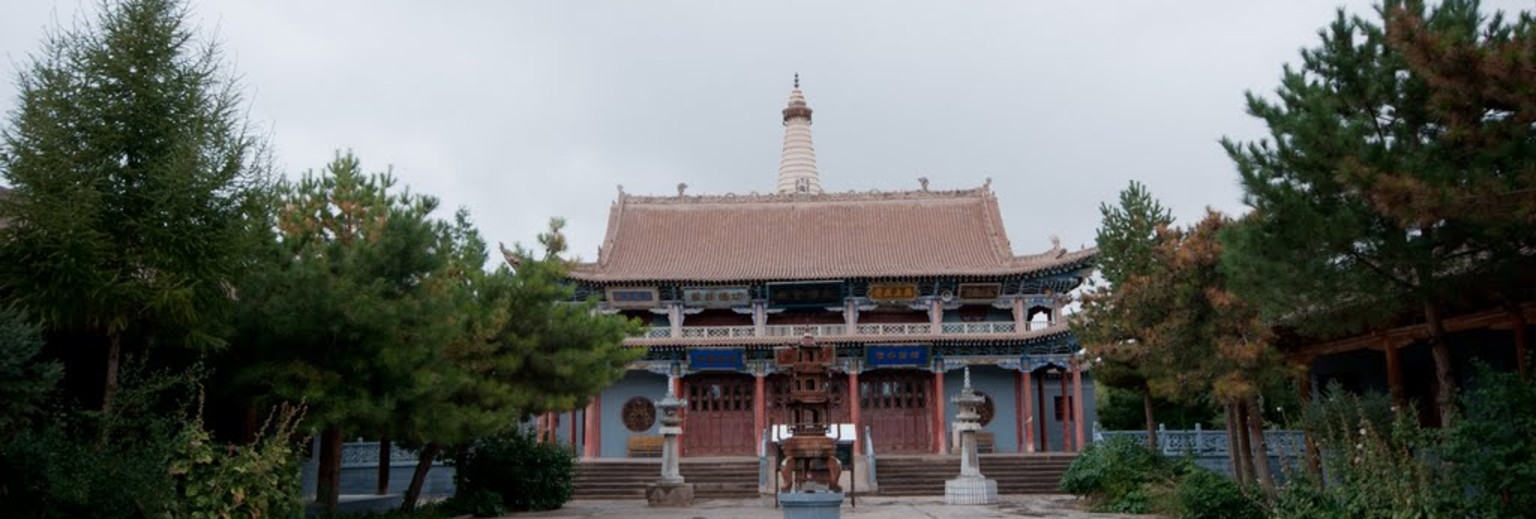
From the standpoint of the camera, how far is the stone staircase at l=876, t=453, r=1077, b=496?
73.3 ft

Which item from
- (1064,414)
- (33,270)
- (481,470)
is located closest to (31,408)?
(33,270)

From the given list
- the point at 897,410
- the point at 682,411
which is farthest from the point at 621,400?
the point at 897,410

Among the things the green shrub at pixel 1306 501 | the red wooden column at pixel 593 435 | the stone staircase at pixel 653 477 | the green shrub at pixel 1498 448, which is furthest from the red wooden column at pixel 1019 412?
the green shrub at pixel 1498 448

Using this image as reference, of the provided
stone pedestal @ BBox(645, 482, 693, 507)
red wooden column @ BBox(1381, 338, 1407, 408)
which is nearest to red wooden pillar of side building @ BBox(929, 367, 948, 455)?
stone pedestal @ BBox(645, 482, 693, 507)

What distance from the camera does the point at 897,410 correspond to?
28266 millimetres

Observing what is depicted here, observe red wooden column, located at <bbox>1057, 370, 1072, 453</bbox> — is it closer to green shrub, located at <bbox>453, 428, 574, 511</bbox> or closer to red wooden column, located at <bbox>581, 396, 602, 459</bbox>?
red wooden column, located at <bbox>581, 396, 602, 459</bbox>

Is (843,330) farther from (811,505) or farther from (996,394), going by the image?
(811,505)

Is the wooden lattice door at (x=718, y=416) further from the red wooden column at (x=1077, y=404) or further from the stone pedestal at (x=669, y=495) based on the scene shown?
the stone pedestal at (x=669, y=495)

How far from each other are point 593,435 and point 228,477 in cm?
1781

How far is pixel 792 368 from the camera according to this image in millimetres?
15547

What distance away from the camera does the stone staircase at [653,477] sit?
22.1 metres

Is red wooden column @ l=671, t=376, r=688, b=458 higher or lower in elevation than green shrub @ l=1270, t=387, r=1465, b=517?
higher

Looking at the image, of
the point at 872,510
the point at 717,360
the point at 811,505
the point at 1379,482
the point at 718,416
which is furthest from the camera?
the point at 718,416

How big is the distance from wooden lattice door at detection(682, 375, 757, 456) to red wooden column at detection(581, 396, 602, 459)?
6.79ft
